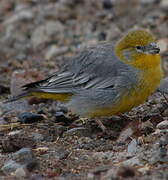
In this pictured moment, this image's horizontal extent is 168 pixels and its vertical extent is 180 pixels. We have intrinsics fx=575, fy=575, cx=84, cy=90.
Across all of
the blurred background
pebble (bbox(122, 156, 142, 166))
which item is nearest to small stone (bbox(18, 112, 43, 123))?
pebble (bbox(122, 156, 142, 166))

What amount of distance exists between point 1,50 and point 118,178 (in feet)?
20.1

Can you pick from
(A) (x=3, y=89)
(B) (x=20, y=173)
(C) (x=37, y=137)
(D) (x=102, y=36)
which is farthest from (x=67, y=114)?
(D) (x=102, y=36)

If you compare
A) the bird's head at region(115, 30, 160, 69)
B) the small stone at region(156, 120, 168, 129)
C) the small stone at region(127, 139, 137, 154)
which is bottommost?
the small stone at region(127, 139, 137, 154)

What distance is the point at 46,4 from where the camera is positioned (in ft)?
38.9

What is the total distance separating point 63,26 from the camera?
11.0 metres

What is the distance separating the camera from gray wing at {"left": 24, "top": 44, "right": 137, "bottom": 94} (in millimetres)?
6715

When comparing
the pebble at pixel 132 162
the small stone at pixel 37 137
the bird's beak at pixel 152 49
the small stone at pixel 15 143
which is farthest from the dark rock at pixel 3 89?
the pebble at pixel 132 162

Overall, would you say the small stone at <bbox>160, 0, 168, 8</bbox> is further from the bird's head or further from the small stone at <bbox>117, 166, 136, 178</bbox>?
the small stone at <bbox>117, 166, 136, 178</bbox>

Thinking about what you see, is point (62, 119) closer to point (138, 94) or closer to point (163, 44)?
point (138, 94)

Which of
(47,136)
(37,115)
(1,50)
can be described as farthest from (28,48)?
(47,136)

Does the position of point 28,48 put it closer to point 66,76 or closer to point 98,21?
point 98,21

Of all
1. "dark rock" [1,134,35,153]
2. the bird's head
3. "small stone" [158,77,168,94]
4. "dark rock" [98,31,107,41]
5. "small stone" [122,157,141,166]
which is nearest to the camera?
"small stone" [122,157,141,166]

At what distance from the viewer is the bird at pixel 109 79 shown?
659 cm

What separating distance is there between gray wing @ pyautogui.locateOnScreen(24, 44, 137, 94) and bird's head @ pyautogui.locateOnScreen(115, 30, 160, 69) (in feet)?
0.32
